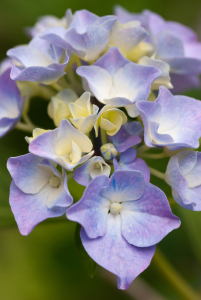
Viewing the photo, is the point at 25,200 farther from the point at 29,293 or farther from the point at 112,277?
the point at 29,293

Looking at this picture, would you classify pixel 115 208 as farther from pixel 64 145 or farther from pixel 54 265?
pixel 54 265

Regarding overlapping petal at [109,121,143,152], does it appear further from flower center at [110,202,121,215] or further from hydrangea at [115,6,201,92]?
hydrangea at [115,6,201,92]

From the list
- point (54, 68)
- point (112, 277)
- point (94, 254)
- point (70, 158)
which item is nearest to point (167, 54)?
point (54, 68)

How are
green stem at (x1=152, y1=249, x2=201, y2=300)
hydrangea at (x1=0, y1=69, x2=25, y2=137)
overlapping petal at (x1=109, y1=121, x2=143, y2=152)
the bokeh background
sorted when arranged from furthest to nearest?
the bokeh background
green stem at (x1=152, y1=249, x2=201, y2=300)
hydrangea at (x1=0, y1=69, x2=25, y2=137)
overlapping petal at (x1=109, y1=121, x2=143, y2=152)

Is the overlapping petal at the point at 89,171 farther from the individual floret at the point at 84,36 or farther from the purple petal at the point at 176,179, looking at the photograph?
the individual floret at the point at 84,36

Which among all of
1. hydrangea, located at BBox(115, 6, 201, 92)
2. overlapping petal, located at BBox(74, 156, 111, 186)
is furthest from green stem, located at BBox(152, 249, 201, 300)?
hydrangea, located at BBox(115, 6, 201, 92)

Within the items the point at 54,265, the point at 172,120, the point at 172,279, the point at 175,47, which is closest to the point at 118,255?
the point at 172,120
